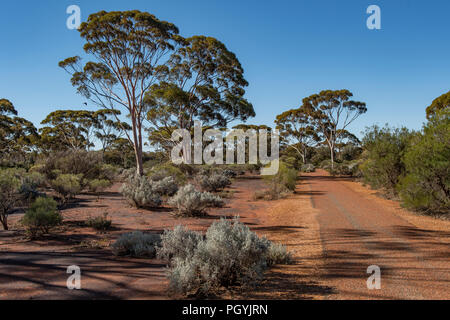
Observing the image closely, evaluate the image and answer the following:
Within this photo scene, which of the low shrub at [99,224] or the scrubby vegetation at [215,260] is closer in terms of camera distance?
the scrubby vegetation at [215,260]

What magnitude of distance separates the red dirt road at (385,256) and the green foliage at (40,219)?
6464mm

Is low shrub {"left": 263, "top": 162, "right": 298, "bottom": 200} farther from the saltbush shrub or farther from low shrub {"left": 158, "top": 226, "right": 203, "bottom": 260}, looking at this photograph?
low shrub {"left": 158, "top": 226, "right": 203, "bottom": 260}

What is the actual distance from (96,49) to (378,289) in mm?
20469

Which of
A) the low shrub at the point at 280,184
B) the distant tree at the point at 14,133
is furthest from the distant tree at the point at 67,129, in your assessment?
the low shrub at the point at 280,184

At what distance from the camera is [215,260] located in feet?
13.2

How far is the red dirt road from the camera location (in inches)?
152

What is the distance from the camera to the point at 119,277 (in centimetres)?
423

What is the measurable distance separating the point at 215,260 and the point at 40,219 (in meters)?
5.12

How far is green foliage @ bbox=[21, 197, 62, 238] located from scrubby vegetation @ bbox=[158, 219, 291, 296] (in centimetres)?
371

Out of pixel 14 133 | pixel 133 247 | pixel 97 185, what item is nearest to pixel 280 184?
pixel 97 185

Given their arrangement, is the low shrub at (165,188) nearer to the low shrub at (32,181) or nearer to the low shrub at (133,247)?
the low shrub at (32,181)

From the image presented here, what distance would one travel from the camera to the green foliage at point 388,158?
41.6 feet

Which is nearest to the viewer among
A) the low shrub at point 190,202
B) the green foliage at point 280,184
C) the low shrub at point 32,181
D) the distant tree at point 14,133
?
the low shrub at point 190,202
